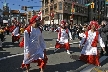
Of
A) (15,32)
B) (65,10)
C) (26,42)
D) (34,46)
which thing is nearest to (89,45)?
(34,46)

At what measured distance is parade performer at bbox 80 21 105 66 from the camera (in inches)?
343

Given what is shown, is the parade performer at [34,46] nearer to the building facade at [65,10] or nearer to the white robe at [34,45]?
the white robe at [34,45]

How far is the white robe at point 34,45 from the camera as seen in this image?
7098 mm

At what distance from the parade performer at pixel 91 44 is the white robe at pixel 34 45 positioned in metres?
2.16

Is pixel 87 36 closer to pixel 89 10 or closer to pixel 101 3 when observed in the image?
pixel 89 10

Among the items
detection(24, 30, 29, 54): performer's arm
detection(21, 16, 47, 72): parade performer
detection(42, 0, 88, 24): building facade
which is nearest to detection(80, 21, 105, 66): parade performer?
detection(21, 16, 47, 72): parade performer

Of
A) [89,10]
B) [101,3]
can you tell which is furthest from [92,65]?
[101,3]

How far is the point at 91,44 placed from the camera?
29.2 ft

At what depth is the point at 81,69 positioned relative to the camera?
7863 mm

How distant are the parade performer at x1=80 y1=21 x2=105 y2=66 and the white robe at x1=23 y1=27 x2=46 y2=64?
2.16 metres

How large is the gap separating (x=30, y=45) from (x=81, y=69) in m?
1.88

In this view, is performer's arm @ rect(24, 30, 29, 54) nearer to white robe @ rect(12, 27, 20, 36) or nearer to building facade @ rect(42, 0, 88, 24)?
white robe @ rect(12, 27, 20, 36)

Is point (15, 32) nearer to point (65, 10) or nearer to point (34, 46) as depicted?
point (34, 46)

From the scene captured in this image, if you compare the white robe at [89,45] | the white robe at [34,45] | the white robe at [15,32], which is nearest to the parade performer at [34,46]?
the white robe at [34,45]
